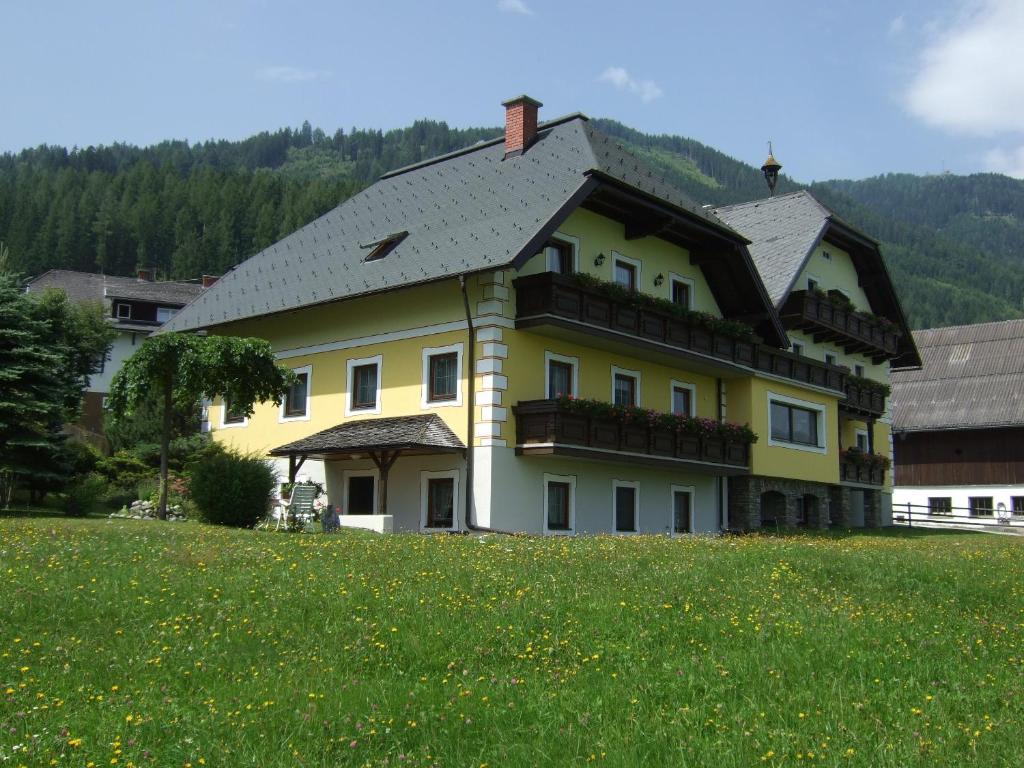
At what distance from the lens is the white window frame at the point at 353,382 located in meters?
28.0

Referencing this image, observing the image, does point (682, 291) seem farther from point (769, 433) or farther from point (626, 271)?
point (769, 433)

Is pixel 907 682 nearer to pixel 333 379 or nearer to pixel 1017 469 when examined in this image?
pixel 333 379

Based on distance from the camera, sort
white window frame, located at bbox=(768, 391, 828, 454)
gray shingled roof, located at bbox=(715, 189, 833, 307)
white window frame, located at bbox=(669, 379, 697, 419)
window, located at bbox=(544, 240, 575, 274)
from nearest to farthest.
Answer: window, located at bbox=(544, 240, 575, 274), white window frame, located at bbox=(669, 379, 697, 419), white window frame, located at bbox=(768, 391, 828, 454), gray shingled roof, located at bbox=(715, 189, 833, 307)

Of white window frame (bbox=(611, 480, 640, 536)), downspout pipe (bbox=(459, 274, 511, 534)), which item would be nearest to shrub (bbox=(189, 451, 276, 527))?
downspout pipe (bbox=(459, 274, 511, 534))

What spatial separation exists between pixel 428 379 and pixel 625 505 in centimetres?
636

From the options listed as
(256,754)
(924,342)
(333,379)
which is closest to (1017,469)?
(924,342)

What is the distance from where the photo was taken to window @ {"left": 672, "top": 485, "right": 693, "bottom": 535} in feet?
101

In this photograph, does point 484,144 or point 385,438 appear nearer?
point 385,438

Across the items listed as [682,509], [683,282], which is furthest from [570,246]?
[682,509]

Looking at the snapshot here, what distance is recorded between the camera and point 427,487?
2678 cm

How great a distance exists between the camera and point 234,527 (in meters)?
23.1

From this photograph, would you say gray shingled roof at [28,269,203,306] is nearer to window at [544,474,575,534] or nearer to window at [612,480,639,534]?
window at [612,480,639,534]

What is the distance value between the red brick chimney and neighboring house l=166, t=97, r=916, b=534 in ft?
0.21

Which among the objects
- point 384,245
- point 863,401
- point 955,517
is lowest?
point 955,517
